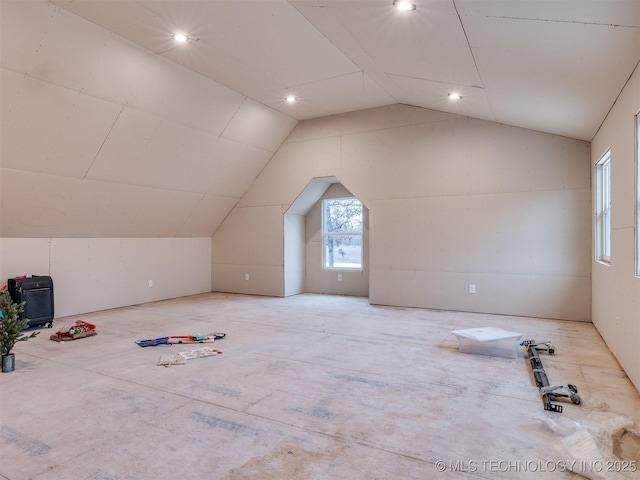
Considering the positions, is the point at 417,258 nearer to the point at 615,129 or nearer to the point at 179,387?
the point at 615,129

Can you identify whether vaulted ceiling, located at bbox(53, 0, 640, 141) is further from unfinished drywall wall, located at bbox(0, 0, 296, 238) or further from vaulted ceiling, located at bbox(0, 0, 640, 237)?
unfinished drywall wall, located at bbox(0, 0, 296, 238)

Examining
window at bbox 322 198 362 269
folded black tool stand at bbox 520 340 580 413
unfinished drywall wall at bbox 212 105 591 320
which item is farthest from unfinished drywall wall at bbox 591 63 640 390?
window at bbox 322 198 362 269

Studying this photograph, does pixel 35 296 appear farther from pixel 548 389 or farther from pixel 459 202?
pixel 459 202

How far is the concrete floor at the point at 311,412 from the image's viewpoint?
1903 mm

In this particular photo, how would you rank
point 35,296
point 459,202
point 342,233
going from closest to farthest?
1. point 35,296
2. point 459,202
3. point 342,233

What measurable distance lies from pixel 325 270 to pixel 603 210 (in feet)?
15.2

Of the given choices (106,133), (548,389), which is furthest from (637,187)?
(106,133)

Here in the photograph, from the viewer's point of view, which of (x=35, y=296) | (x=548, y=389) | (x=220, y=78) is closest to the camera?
(x=548, y=389)

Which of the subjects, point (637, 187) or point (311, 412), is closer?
point (311, 412)

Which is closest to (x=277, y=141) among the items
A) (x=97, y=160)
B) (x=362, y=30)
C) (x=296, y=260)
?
(x=296, y=260)

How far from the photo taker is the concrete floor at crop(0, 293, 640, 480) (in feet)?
6.24

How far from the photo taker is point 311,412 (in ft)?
8.09

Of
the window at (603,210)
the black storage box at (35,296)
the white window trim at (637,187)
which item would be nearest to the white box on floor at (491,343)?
the white window trim at (637,187)

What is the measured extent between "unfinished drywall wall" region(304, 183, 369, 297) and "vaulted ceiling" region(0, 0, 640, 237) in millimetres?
1955
